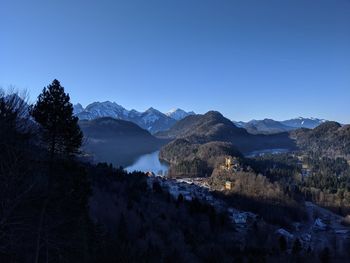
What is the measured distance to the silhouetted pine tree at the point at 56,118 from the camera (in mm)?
15602

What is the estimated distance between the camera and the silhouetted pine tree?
15602mm

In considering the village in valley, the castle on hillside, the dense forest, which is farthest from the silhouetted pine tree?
the castle on hillside

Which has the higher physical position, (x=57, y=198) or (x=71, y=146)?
(x=71, y=146)

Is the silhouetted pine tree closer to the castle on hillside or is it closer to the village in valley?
the village in valley

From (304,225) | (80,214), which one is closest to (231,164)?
(304,225)

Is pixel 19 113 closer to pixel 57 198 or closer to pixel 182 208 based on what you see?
pixel 57 198

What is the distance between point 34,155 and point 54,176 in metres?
2.11

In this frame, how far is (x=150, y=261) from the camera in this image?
71.9 ft

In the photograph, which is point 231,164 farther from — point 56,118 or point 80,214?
point 56,118

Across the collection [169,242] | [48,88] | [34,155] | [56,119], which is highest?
[48,88]

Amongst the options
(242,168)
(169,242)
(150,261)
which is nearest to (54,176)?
(150,261)

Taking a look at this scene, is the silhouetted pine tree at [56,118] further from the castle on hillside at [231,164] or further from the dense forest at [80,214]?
the castle on hillside at [231,164]

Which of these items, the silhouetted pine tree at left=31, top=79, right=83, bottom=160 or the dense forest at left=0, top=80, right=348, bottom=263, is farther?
the silhouetted pine tree at left=31, top=79, right=83, bottom=160

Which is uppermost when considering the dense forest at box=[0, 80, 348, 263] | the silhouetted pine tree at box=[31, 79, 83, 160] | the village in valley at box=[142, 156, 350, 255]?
the silhouetted pine tree at box=[31, 79, 83, 160]
